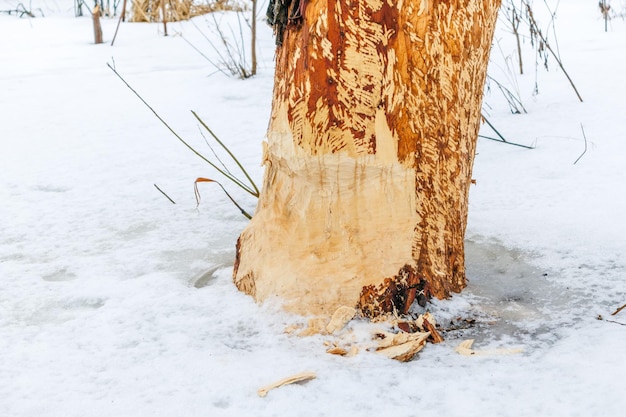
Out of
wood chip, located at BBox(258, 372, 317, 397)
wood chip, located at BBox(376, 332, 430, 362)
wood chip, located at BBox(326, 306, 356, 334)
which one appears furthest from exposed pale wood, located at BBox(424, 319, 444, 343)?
wood chip, located at BBox(258, 372, 317, 397)

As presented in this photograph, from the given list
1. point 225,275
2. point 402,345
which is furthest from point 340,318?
point 225,275

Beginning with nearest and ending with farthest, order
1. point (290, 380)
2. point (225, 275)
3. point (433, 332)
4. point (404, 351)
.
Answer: point (290, 380), point (404, 351), point (433, 332), point (225, 275)

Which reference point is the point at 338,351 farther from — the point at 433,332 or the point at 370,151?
the point at 370,151

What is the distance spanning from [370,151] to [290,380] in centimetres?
54

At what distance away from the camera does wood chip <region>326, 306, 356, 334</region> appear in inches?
66.6

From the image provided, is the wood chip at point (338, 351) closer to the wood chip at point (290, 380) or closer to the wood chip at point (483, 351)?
the wood chip at point (290, 380)

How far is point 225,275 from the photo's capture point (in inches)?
80.6

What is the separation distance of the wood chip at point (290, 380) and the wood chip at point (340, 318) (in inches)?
9.0

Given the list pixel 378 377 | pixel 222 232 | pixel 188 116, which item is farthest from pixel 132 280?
pixel 188 116

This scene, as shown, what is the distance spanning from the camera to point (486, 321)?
1769 mm

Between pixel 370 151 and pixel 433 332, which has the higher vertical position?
pixel 370 151

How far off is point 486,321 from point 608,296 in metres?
0.34

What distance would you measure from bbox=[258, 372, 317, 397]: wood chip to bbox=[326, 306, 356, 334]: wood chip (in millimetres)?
230

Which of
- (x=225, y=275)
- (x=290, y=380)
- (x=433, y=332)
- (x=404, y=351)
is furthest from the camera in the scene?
(x=225, y=275)
